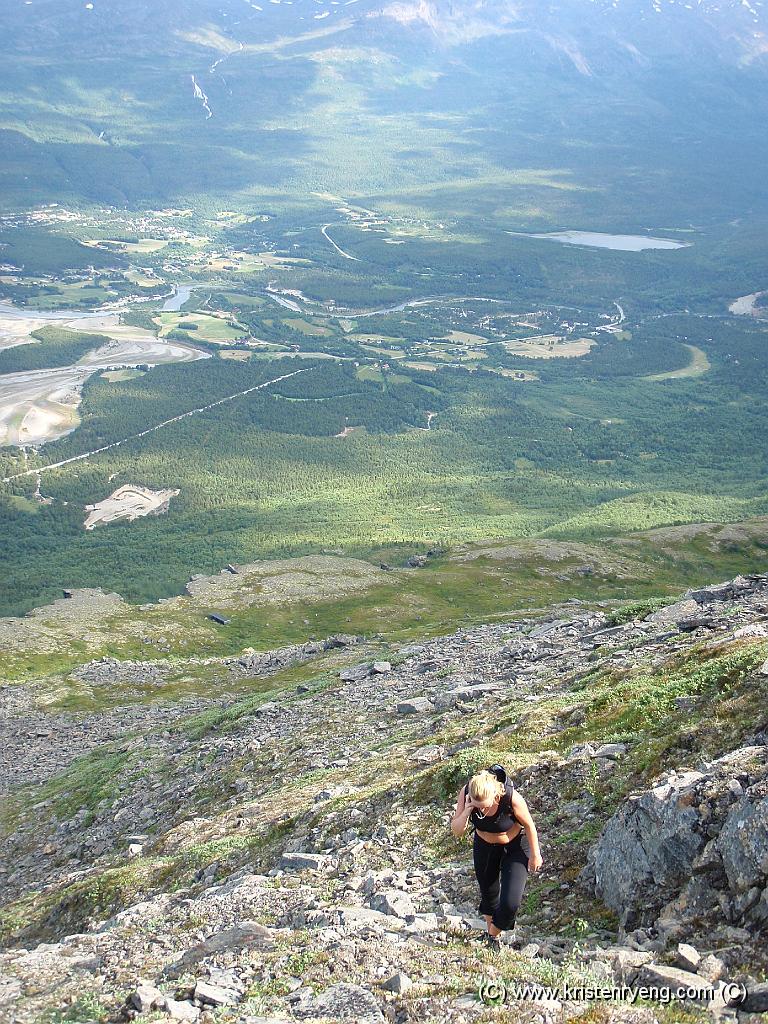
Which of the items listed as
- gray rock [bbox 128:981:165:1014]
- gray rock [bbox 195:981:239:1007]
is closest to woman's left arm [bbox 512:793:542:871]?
gray rock [bbox 195:981:239:1007]

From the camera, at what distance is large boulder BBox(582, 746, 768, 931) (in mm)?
15875

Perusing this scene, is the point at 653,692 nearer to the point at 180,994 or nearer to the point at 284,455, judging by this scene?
the point at 180,994

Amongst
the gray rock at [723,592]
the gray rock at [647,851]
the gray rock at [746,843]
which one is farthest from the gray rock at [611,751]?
the gray rock at [723,592]

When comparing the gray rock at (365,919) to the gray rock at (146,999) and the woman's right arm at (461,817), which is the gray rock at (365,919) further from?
the gray rock at (146,999)

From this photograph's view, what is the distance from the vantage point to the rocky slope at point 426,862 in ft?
51.0

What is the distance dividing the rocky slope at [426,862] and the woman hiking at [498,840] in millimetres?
825

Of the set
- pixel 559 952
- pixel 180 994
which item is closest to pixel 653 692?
pixel 559 952

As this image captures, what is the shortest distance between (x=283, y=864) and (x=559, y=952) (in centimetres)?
889

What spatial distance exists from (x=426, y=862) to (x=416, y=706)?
18.1 m

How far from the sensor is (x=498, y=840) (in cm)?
1634

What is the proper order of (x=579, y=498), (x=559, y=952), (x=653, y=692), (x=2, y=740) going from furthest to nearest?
(x=579, y=498) < (x=2, y=740) < (x=653, y=692) < (x=559, y=952)

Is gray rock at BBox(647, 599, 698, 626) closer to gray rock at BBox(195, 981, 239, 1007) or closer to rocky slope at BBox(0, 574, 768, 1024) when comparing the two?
rocky slope at BBox(0, 574, 768, 1024)

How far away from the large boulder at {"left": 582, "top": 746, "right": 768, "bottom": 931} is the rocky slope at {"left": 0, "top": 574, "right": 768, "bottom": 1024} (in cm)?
4

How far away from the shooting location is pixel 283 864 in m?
23.4
